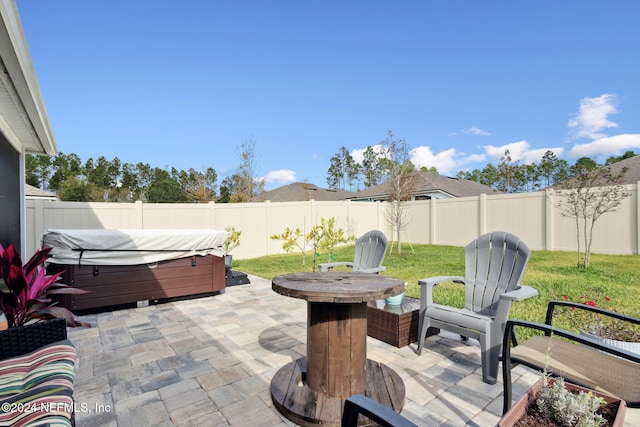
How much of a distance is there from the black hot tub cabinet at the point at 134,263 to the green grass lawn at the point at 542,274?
2.07 metres

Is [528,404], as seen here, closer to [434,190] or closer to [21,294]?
[21,294]

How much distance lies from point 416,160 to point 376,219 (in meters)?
3.01

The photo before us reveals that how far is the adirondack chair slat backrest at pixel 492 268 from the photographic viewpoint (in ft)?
8.70

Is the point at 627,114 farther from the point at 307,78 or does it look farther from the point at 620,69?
the point at 307,78

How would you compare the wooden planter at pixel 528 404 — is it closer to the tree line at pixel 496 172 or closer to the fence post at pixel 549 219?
the fence post at pixel 549 219

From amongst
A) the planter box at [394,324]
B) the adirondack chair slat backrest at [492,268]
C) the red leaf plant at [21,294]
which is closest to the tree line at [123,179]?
the planter box at [394,324]

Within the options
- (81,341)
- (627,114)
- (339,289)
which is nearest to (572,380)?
(339,289)

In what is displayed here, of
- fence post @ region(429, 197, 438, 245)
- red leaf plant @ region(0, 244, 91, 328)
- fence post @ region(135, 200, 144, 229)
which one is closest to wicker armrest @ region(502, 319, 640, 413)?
red leaf plant @ region(0, 244, 91, 328)

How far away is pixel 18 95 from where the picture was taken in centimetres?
279

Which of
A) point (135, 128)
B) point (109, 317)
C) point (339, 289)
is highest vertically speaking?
point (135, 128)

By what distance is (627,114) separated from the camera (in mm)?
15070

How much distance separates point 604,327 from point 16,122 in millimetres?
6474

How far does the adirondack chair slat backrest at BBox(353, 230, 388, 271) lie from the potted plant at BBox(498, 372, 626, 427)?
2481 mm

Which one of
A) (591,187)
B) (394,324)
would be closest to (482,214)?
(591,187)
